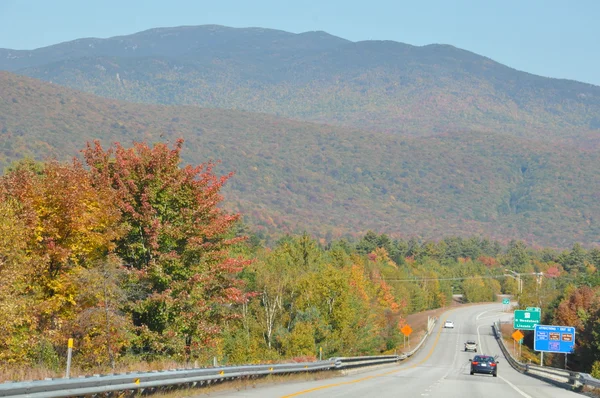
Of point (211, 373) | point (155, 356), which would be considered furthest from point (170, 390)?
point (155, 356)

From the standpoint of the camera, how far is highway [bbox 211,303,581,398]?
25609 millimetres

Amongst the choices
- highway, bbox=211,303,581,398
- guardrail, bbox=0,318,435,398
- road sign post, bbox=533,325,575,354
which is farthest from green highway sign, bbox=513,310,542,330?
guardrail, bbox=0,318,435,398

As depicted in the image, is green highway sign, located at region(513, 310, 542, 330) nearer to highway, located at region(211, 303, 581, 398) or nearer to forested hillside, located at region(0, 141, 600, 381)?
highway, located at region(211, 303, 581, 398)

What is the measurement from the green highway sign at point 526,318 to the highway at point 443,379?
18.3 feet

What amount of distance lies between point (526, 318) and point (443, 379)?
52587 millimetres

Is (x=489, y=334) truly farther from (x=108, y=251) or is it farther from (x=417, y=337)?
(x=108, y=251)

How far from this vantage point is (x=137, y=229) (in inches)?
1405

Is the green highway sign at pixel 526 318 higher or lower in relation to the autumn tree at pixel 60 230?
lower

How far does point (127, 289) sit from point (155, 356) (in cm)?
Answer: 277

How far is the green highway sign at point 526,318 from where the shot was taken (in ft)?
287

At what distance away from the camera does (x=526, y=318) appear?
88.1 meters

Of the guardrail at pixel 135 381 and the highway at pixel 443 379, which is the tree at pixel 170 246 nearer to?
the guardrail at pixel 135 381

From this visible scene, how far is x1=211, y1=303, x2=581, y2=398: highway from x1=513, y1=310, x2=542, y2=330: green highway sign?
219 inches

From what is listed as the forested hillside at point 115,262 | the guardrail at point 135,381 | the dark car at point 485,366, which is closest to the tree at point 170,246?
the forested hillside at point 115,262
